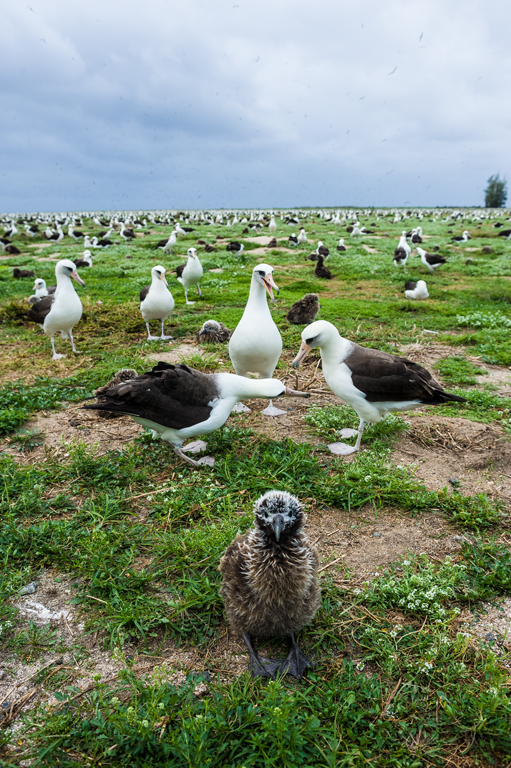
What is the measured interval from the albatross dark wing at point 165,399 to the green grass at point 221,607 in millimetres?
640

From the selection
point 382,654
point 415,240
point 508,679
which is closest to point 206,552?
point 382,654

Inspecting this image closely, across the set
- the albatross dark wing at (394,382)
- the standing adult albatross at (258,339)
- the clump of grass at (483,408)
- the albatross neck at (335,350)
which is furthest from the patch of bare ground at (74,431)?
the clump of grass at (483,408)

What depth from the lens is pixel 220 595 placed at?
3318mm

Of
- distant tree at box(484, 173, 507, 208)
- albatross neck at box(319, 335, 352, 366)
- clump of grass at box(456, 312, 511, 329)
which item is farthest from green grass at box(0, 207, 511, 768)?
distant tree at box(484, 173, 507, 208)

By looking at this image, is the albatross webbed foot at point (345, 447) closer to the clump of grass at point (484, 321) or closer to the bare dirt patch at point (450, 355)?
the bare dirt patch at point (450, 355)

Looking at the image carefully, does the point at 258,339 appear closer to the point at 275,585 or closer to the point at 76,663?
the point at 275,585

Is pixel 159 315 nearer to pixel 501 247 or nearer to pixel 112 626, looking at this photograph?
pixel 112 626

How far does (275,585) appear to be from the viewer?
2.90 metres

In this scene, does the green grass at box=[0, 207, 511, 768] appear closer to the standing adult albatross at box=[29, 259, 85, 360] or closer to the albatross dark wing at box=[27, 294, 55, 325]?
the standing adult albatross at box=[29, 259, 85, 360]

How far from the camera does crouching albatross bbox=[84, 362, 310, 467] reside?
15.7 ft

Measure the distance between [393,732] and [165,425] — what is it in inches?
131

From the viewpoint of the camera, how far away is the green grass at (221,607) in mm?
2463

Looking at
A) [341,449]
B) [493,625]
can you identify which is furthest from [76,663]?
[341,449]

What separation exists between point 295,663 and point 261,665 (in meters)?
0.23
